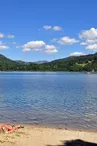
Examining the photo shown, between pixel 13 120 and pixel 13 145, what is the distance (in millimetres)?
13237

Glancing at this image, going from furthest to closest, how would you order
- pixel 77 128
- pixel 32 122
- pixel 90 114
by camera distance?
pixel 90 114 → pixel 32 122 → pixel 77 128

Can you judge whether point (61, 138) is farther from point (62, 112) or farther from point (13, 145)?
point (62, 112)

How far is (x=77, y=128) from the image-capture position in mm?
26344

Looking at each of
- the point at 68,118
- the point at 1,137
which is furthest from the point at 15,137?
the point at 68,118

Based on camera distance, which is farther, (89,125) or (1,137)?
(89,125)

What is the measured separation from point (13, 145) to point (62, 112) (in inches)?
768

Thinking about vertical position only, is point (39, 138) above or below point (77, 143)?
above

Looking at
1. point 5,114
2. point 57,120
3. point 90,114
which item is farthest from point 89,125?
point 5,114

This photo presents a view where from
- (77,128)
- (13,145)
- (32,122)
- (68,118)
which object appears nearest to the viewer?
(13,145)

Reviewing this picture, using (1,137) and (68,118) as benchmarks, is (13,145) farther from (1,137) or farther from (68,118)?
(68,118)

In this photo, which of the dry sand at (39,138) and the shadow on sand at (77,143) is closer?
the dry sand at (39,138)

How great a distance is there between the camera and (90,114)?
3456 centimetres

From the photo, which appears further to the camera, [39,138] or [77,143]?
[39,138]

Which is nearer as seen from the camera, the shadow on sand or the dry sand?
the dry sand
